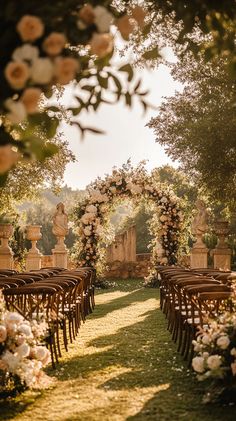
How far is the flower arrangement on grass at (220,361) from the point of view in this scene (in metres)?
4.55

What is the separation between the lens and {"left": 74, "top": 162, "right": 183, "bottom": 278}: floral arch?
1638 centimetres

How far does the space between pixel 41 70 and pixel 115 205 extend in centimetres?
1507

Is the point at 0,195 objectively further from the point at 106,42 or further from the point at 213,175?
the point at 106,42

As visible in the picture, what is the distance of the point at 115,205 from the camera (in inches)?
671

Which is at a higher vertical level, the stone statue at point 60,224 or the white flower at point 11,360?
the stone statue at point 60,224

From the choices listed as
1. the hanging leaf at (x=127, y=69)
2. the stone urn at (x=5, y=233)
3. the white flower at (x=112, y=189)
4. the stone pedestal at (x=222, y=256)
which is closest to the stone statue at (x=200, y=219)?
the stone pedestal at (x=222, y=256)

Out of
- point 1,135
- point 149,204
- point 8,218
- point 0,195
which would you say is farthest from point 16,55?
point 8,218

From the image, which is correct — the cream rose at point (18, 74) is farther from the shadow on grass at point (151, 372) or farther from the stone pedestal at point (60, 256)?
the stone pedestal at point (60, 256)

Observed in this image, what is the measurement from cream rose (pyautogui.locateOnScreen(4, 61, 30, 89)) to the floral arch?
14.2m

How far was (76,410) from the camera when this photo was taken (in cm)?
466

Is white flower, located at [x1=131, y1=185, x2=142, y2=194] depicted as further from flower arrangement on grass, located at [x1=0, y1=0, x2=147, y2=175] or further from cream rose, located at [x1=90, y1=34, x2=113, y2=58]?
cream rose, located at [x1=90, y1=34, x2=113, y2=58]

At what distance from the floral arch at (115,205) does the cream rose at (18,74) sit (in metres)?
14.2

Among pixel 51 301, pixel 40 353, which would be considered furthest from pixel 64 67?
pixel 51 301

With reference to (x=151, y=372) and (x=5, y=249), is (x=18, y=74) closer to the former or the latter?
(x=151, y=372)
